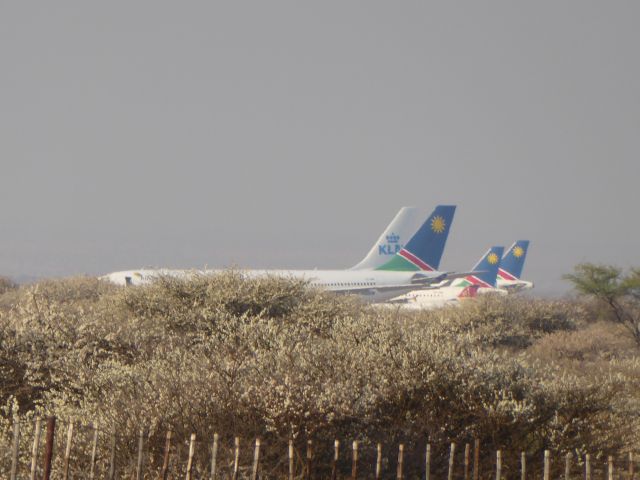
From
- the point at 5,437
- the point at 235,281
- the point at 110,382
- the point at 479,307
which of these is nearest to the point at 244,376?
the point at 110,382

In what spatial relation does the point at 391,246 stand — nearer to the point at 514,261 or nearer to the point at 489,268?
the point at 489,268

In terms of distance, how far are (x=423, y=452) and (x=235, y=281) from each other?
10794 mm

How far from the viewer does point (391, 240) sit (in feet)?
237

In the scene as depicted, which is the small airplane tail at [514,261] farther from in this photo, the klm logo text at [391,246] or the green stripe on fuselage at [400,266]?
the green stripe on fuselage at [400,266]

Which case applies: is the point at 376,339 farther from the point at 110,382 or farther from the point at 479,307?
the point at 479,307

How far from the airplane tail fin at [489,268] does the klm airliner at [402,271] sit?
A: 459 inches

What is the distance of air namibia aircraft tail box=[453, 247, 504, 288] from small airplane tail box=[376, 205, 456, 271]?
41.7 feet

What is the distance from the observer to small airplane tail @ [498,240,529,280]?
95812mm

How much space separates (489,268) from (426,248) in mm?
17528

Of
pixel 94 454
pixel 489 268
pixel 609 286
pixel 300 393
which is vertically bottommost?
pixel 94 454

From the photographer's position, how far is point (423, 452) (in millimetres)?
10062

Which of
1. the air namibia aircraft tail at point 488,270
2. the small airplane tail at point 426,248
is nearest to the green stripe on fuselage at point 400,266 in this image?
the small airplane tail at point 426,248

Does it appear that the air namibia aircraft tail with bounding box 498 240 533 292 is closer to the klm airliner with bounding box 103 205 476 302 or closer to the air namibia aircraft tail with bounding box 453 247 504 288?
the air namibia aircraft tail with bounding box 453 247 504 288

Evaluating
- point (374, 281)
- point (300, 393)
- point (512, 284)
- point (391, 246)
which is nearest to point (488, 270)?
point (512, 284)
